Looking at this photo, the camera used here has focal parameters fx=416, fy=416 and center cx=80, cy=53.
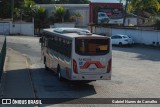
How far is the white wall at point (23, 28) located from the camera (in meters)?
72.4

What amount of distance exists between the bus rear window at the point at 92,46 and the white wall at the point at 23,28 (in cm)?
5463

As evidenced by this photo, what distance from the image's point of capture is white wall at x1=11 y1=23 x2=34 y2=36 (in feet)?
238

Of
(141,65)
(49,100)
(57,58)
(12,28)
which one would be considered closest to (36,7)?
(12,28)

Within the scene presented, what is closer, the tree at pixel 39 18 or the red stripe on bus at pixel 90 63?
the red stripe on bus at pixel 90 63

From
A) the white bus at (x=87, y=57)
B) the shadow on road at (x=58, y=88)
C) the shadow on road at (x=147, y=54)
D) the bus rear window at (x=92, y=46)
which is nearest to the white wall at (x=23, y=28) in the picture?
the shadow on road at (x=147, y=54)

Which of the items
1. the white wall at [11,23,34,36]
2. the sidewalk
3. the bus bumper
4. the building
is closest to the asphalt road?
the sidewalk

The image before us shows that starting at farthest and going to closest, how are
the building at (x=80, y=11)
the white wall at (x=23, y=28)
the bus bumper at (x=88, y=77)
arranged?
the building at (x=80, y=11), the white wall at (x=23, y=28), the bus bumper at (x=88, y=77)

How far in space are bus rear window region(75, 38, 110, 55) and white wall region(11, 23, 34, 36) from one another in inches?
2151

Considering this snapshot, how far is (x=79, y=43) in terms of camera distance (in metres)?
18.7

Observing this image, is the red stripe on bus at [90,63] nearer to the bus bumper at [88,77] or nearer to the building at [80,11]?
the bus bumper at [88,77]

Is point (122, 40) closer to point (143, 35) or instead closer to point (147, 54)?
point (143, 35)

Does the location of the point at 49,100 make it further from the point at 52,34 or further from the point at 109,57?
the point at 52,34

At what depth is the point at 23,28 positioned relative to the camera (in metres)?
73.4

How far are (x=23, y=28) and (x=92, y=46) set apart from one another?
183ft
